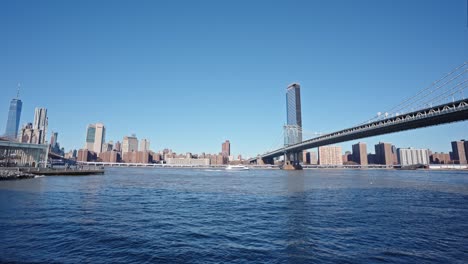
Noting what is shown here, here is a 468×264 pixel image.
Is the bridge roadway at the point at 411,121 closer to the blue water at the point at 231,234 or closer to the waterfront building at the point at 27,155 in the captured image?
the blue water at the point at 231,234

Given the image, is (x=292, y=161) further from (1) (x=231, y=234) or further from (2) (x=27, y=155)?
(1) (x=231, y=234)

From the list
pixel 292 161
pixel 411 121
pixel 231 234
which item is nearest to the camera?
pixel 231 234

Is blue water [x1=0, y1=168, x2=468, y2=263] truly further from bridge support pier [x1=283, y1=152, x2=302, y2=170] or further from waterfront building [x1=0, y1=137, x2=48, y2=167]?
bridge support pier [x1=283, y1=152, x2=302, y2=170]

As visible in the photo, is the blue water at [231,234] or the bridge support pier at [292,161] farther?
the bridge support pier at [292,161]

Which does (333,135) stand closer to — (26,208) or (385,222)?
(385,222)

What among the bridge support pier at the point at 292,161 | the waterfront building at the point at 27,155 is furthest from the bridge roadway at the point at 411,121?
the waterfront building at the point at 27,155

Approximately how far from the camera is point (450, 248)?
12.2 meters

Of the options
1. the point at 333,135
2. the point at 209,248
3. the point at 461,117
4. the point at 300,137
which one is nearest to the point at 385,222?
the point at 209,248

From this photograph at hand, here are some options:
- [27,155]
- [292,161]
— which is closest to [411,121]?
[292,161]

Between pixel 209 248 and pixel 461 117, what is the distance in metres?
64.1

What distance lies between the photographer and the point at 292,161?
158m

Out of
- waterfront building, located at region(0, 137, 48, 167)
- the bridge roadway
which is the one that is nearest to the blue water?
the bridge roadway

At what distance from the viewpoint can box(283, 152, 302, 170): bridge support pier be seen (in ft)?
497

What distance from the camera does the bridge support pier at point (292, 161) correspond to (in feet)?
497
